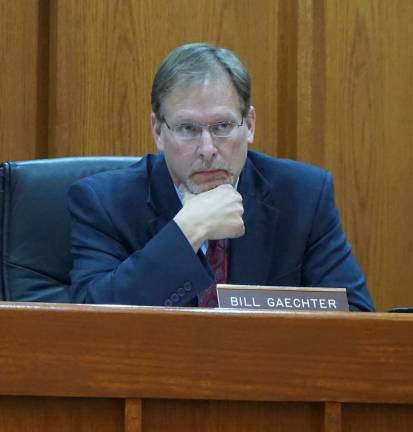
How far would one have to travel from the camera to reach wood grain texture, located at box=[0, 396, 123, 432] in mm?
929

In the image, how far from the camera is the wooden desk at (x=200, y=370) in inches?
36.7

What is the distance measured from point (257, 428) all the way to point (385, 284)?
1542 mm

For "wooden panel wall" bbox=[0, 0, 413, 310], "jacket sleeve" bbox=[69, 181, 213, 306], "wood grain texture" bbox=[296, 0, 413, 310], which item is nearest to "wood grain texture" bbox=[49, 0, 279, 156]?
"wooden panel wall" bbox=[0, 0, 413, 310]

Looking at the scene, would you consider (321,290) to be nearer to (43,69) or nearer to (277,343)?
(277,343)

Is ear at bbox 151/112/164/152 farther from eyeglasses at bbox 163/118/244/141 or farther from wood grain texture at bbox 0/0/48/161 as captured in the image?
wood grain texture at bbox 0/0/48/161

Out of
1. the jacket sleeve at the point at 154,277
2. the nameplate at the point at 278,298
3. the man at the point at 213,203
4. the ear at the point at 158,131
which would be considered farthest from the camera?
the ear at the point at 158,131

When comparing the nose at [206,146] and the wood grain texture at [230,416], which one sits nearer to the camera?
the wood grain texture at [230,416]

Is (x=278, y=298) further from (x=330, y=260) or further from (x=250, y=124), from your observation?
(x=250, y=124)

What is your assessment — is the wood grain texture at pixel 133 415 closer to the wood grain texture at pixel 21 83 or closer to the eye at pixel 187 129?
the eye at pixel 187 129

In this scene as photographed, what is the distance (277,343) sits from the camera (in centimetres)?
97

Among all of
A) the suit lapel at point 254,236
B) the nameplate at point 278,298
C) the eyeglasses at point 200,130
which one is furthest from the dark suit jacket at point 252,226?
the nameplate at point 278,298

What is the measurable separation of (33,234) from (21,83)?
692 millimetres

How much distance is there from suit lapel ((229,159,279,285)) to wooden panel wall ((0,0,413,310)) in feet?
1.86

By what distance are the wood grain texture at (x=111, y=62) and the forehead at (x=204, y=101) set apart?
0.59 metres
